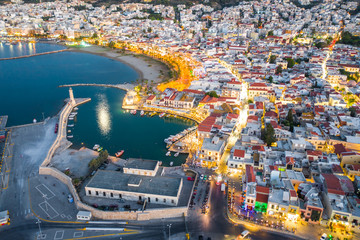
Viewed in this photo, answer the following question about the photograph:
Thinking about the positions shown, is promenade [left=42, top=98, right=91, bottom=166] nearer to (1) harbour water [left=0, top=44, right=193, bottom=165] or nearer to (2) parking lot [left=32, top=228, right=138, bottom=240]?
(1) harbour water [left=0, top=44, right=193, bottom=165]

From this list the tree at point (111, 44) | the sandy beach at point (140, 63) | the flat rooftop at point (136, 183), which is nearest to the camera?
the flat rooftop at point (136, 183)

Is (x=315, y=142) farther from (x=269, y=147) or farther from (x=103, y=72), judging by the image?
(x=103, y=72)

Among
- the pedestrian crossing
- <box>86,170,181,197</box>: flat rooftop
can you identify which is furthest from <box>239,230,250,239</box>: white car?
the pedestrian crossing

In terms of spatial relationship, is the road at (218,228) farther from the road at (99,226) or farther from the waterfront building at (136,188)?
the waterfront building at (136,188)

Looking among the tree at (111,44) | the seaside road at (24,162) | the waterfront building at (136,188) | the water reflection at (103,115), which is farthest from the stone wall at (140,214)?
the tree at (111,44)

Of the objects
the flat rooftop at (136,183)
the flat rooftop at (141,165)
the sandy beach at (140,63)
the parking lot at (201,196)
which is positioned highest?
the sandy beach at (140,63)

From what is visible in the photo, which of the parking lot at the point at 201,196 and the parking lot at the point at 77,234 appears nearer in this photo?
the parking lot at the point at 77,234

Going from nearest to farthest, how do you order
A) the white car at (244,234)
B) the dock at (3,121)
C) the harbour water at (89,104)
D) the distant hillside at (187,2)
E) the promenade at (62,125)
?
the white car at (244,234)
the promenade at (62,125)
the harbour water at (89,104)
the dock at (3,121)
the distant hillside at (187,2)

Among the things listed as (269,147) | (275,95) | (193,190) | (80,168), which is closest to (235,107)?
(275,95)
